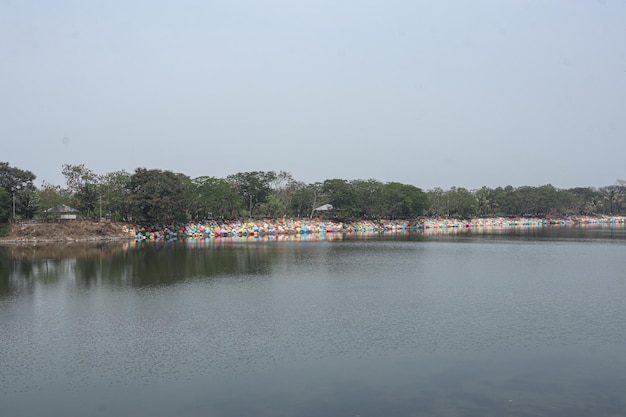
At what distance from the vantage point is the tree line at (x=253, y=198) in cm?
5072

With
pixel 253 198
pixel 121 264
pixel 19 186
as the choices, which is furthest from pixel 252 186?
pixel 121 264

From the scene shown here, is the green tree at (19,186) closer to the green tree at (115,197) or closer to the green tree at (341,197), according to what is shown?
the green tree at (115,197)

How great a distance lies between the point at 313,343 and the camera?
13617 millimetres

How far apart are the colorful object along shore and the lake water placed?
26565 mm

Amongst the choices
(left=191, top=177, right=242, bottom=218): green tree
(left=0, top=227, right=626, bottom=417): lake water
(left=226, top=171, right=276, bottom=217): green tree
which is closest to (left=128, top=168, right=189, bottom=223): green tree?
(left=191, top=177, right=242, bottom=218): green tree

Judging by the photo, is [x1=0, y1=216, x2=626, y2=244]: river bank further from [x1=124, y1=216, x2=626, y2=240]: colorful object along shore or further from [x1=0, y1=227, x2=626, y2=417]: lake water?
[x1=0, y1=227, x2=626, y2=417]: lake water

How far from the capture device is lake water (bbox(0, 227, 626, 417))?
32.9ft

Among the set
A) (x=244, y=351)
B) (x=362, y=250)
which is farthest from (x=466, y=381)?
(x=362, y=250)

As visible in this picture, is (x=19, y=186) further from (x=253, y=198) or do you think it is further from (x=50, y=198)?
(x=253, y=198)

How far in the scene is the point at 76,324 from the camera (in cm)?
1570

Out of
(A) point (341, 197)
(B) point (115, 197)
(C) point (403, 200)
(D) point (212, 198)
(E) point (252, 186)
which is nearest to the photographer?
(B) point (115, 197)

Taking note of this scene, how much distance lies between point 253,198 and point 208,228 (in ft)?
46.7

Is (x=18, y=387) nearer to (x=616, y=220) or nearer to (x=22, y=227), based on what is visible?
(x=22, y=227)

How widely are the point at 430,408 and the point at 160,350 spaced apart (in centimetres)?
672
